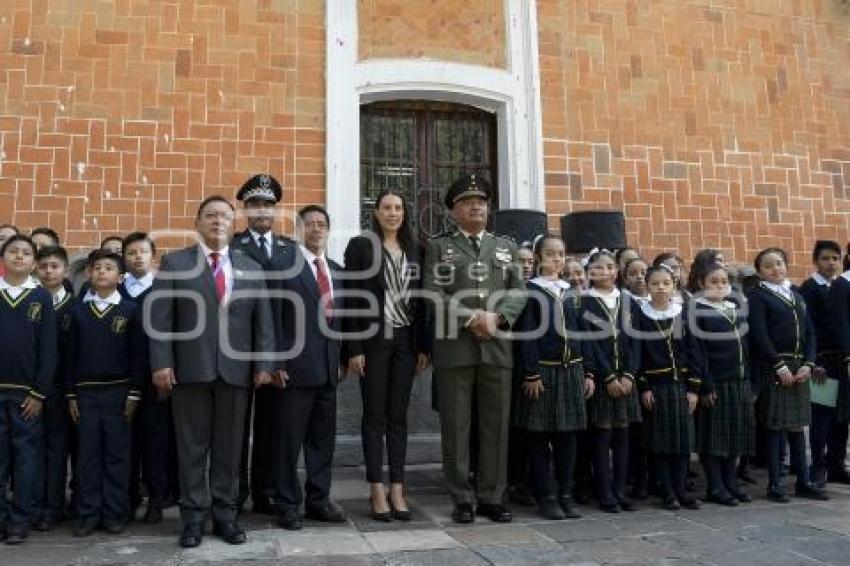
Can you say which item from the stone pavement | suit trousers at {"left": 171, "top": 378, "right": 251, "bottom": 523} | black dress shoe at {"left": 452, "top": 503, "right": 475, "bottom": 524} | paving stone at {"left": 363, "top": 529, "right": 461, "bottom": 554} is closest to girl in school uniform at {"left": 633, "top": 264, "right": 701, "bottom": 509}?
the stone pavement

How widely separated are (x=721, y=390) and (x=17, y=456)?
4300mm

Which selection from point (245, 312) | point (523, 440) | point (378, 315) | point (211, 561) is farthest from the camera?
point (523, 440)

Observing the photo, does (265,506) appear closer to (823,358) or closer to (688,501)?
(688,501)

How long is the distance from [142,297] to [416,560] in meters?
2.28

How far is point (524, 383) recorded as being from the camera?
4.59 meters

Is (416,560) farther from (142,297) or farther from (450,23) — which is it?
(450,23)

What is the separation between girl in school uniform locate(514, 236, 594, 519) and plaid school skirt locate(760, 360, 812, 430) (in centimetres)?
135

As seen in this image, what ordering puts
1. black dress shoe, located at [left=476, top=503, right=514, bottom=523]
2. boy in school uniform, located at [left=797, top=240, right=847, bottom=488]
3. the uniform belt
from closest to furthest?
black dress shoe, located at [left=476, top=503, right=514, bottom=523] → the uniform belt → boy in school uniform, located at [left=797, top=240, right=847, bottom=488]

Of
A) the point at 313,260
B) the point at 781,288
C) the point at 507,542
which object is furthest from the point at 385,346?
the point at 781,288

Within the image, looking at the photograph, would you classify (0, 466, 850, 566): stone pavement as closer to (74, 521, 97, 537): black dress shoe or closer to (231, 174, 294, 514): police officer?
(74, 521, 97, 537): black dress shoe

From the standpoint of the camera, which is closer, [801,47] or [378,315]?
[378,315]

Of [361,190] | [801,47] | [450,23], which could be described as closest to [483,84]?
[450,23]

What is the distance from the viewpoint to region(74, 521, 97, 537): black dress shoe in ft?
13.1

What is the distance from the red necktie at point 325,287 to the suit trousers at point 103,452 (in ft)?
4.10
